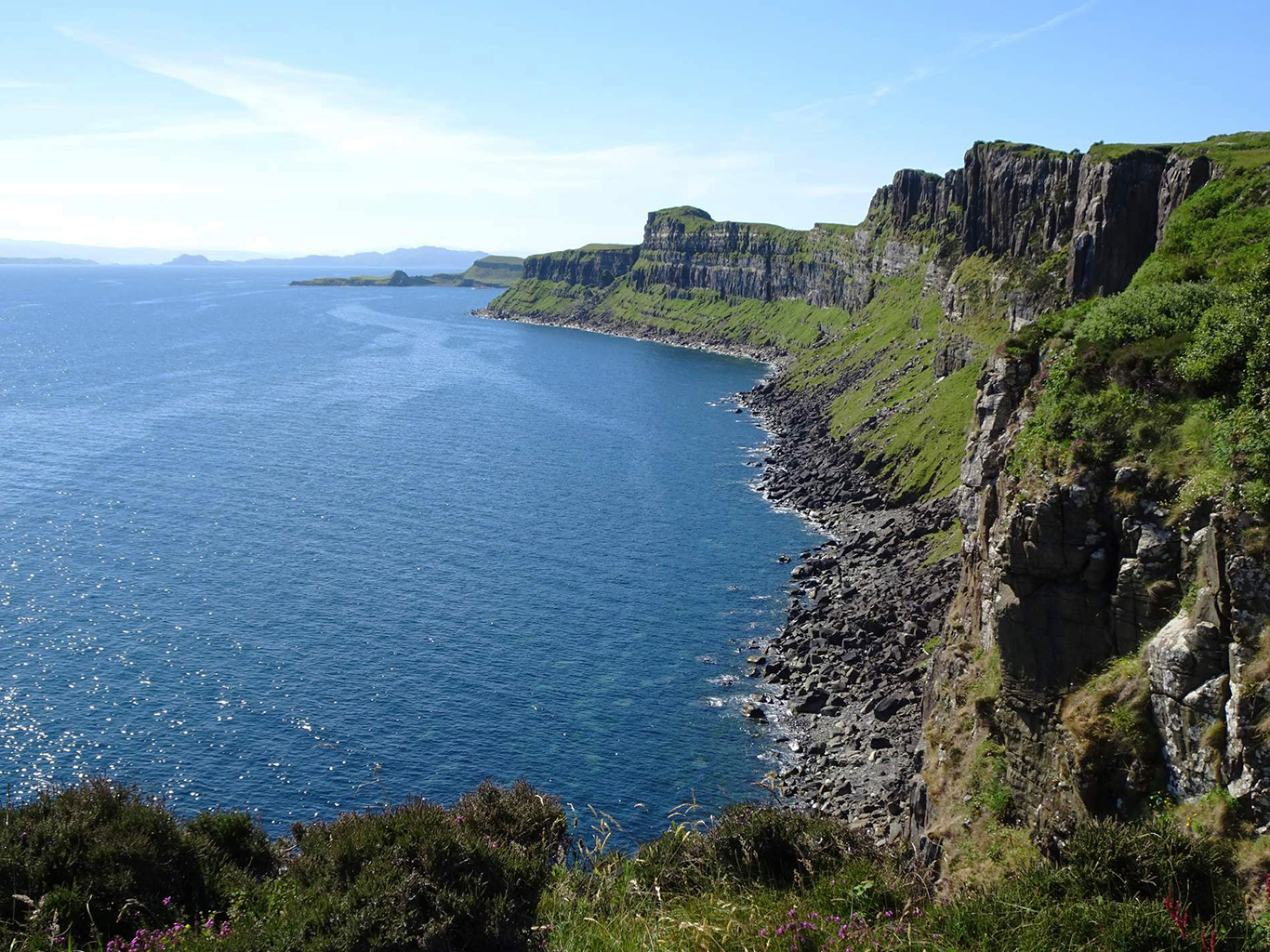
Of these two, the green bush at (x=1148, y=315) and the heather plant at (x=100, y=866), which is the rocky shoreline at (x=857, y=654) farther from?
the heather plant at (x=100, y=866)

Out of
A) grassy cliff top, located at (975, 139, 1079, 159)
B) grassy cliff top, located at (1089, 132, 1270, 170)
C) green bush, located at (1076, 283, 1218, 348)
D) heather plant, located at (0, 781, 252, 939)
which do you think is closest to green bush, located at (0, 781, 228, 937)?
heather plant, located at (0, 781, 252, 939)

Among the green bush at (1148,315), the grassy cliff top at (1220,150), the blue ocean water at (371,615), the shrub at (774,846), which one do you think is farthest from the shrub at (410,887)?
the grassy cliff top at (1220,150)

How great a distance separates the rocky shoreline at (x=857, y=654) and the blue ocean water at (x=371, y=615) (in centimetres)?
332

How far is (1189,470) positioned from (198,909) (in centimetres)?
3265

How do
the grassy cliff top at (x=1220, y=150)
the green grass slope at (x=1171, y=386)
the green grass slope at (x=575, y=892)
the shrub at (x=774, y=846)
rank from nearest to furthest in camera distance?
the green grass slope at (x=575, y=892) → the shrub at (x=774, y=846) → the green grass slope at (x=1171, y=386) → the grassy cliff top at (x=1220, y=150)

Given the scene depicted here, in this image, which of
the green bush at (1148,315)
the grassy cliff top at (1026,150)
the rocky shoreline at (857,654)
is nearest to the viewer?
the green bush at (1148,315)

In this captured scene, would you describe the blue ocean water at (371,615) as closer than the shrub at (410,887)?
No

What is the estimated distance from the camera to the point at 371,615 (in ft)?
276

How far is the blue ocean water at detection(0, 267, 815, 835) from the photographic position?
204ft

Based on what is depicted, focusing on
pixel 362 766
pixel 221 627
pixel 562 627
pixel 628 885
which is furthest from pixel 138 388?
pixel 628 885

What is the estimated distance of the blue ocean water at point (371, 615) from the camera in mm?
62125

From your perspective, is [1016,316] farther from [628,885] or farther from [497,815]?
[628,885]

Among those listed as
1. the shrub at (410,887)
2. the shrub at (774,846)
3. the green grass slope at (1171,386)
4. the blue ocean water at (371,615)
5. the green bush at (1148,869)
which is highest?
the green grass slope at (1171,386)

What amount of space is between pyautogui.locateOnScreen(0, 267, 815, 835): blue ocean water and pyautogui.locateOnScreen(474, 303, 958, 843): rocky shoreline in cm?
332
